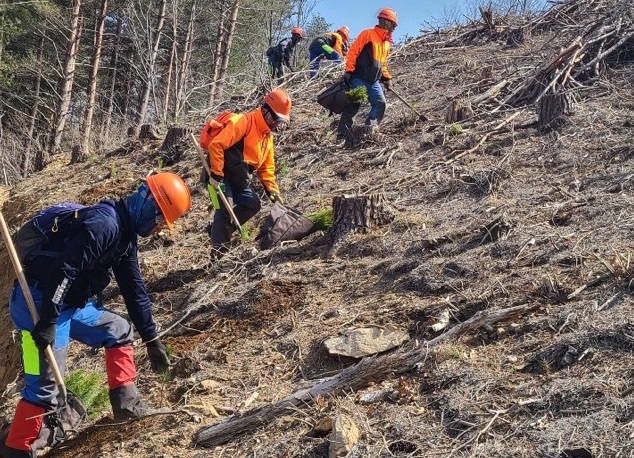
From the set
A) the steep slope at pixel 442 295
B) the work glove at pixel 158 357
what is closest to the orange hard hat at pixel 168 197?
the work glove at pixel 158 357

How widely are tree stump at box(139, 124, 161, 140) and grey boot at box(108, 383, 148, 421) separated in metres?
8.57

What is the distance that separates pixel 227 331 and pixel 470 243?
198 centimetres

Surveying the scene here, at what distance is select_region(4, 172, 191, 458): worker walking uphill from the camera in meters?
3.40

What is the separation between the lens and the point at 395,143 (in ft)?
27.0

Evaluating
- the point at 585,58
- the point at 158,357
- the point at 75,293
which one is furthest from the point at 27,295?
the point at 585,58

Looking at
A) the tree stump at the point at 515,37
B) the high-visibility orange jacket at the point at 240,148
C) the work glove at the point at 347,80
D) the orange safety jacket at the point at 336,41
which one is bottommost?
the high-visibility orange jacket at the point at 240,148

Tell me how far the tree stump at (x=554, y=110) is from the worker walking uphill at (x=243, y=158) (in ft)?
10.1

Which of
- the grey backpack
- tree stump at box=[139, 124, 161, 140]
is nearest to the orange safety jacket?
tree stump at box=[139, 124, 161, 140]

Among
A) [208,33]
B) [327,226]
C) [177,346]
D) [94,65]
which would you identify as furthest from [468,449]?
[208,33]

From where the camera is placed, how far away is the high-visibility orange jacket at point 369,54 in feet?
27.2

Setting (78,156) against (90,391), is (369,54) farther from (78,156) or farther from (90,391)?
(78,156)

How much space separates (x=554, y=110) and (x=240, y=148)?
365 cm

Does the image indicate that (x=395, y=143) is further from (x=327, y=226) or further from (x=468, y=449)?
(x=468, y=449)

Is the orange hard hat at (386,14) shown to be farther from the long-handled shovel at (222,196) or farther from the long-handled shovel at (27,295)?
the long-handled shovel at (27,295)
